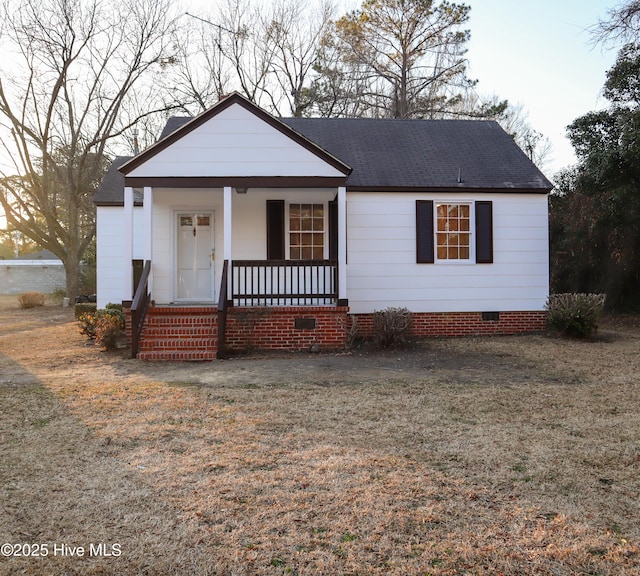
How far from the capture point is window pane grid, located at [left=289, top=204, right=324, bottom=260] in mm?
12266

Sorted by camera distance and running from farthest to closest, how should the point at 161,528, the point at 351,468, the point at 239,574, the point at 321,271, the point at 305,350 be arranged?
the point at 321,271 → the point at 305,350 → the point at 351,468 → the point at 161,528 → the point at 239,574

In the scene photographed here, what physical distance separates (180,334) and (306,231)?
3.92 metres

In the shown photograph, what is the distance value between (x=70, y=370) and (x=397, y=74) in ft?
69.7

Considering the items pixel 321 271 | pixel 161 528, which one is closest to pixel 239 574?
pixel 161 528

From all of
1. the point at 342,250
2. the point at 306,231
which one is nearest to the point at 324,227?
the point at 306,231

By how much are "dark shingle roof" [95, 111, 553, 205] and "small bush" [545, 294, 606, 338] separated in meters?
2.60

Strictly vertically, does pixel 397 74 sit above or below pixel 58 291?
above

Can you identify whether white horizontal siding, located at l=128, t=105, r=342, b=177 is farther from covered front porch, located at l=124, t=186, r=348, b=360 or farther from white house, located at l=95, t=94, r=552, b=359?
white house, located at l=95, t=94, r=552, b=359

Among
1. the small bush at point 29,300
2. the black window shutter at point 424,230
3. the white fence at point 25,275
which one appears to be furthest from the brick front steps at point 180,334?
the white fence at point 25,275

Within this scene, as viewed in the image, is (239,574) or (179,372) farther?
(179,372)

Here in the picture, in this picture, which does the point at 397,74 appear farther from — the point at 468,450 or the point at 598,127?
the point at 468,450

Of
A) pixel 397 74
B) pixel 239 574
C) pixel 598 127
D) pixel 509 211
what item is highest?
pixel 397 74

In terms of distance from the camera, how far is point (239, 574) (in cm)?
267

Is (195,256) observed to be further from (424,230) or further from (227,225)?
(424,230)
